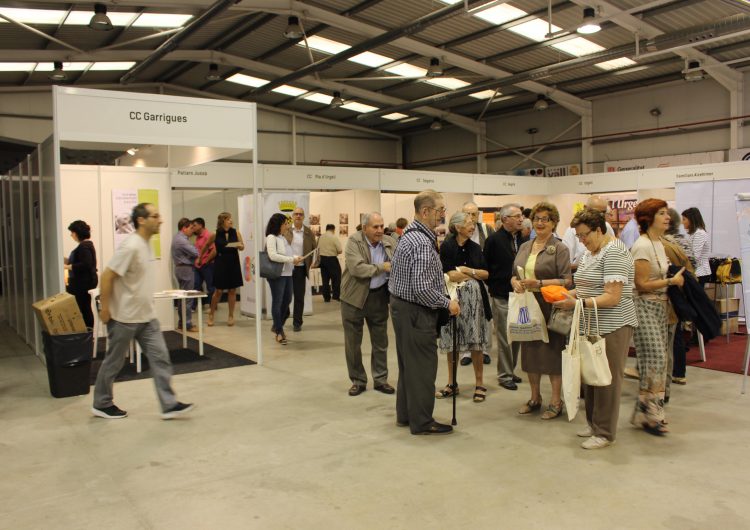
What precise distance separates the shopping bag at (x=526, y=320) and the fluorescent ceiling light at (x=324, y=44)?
27.8ft

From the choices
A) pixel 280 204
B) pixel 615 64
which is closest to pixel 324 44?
pixel 280 204

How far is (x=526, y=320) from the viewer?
417 centimetres

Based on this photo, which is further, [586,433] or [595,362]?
[586,433]

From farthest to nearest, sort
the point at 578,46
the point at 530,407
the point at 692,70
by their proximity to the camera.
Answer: the point at 578,46 → the point at 692,70 → the point at 530,407

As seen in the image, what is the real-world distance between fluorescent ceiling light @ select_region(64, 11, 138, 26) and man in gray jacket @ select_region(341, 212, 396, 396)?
695 cm

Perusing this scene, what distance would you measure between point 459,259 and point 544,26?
6.91 metres

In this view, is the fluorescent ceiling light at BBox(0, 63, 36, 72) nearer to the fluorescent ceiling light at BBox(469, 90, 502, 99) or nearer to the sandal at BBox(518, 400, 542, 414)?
the fluorescent ceiling light at BBox(469, 90, 502, 99)

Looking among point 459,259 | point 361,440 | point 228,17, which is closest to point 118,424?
point 361,440

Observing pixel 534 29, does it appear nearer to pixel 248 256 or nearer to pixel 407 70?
pixel 407 70

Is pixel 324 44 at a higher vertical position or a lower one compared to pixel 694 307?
higher

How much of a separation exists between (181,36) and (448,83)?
6.08m

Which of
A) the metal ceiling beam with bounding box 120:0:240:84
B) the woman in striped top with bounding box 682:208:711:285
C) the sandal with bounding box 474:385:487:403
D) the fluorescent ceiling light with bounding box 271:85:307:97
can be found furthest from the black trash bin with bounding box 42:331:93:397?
the fluorescent ceiling light with bounding box 271:85:307:97

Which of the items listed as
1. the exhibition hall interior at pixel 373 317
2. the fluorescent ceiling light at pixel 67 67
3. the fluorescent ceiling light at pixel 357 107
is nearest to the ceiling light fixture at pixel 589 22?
the exhibition hall interior at pixel 373 317

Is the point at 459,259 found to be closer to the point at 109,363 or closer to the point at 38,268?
the point at 109,363
